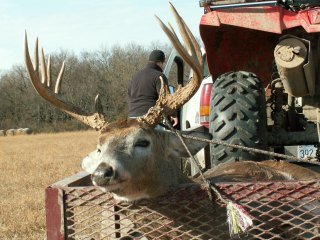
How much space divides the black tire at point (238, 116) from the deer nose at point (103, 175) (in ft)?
7.30

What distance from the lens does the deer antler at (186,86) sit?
359 centimetres

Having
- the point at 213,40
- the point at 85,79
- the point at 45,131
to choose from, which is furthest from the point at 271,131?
the point at 45,131

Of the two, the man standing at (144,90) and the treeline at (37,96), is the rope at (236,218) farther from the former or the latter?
the treeline at (37,96)

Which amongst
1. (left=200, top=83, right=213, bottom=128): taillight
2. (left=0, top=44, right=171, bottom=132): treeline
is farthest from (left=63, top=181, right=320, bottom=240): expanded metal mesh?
(left=0, top=44, right=171, bottom=132): treeline

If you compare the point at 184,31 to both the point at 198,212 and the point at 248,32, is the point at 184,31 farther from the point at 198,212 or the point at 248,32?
the point at 248,32

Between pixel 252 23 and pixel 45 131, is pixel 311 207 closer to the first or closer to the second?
pixel 252 23

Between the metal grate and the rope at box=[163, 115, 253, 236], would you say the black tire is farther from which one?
the rope at box=[163, 115, 253, 236]

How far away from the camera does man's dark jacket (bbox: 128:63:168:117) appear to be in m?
7.80

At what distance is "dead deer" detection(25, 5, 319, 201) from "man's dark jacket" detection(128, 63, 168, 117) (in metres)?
3.38

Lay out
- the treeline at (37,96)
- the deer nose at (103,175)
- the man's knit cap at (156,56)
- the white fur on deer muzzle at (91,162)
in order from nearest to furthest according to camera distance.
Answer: the deer nose at (103,175), the white fur on deer muzzle at (91,162), the man's knit cap at (156,56), the treeline at (37,96)

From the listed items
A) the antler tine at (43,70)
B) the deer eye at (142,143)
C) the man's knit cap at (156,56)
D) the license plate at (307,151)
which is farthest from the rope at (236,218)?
the man's knit cap at (156,56)

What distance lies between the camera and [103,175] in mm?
3320

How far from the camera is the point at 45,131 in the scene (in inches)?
2360

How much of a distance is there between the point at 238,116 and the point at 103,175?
8.01 feet
